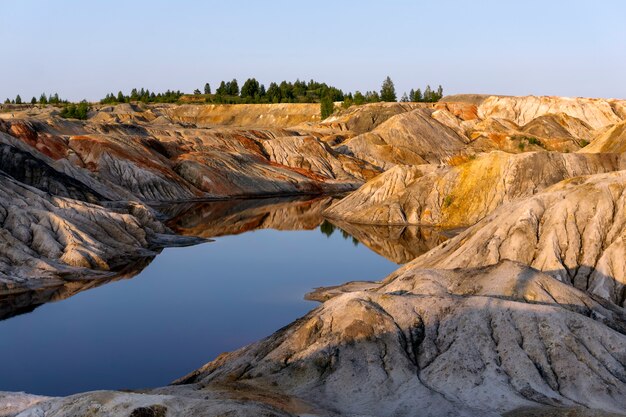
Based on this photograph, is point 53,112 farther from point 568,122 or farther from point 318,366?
point 318,366

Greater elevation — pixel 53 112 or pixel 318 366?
pixel 53 112

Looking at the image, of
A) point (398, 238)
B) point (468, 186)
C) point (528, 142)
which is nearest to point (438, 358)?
point (398, 238)

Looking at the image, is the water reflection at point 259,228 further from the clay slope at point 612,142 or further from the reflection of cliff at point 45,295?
the clay slope at point 612,142

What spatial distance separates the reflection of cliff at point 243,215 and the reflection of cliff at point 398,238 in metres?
6.21

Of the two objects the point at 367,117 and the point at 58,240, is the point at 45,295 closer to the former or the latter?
the point at 58,240

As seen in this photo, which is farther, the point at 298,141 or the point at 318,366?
the point at 298,141

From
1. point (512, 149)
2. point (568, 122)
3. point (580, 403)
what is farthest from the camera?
point (568, 122)

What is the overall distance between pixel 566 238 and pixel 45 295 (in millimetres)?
27317

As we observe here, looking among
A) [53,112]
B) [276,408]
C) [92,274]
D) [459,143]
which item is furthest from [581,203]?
[53,112]

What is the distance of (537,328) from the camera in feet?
81.9

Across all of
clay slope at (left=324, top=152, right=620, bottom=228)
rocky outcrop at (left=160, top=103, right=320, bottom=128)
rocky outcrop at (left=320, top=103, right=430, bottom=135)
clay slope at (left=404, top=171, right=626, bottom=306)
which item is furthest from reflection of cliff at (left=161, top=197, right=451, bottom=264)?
rocky outcrop at (left=160, top=103, right=320, bottom=128)

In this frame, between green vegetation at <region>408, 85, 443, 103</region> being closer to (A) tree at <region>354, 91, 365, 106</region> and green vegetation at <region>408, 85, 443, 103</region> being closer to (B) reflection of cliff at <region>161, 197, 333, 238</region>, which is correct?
(A) tree at <region>354, 91, 365, 106</region>

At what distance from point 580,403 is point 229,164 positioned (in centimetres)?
8788

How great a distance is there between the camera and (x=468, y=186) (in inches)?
2891
